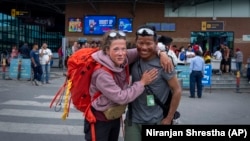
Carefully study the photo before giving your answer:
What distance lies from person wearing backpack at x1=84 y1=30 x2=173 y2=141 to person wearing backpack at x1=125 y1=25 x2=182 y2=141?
79 mm

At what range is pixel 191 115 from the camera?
9.59 meters

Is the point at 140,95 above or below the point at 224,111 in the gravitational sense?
above

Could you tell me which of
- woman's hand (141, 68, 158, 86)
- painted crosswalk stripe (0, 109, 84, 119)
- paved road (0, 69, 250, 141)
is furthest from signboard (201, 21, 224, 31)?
woman's hand (141, 68, 158, 86)

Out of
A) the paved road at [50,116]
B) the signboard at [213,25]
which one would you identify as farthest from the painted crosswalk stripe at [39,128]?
the signboard at [213,25]

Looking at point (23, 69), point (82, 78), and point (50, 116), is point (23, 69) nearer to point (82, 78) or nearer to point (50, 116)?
point (50, 116)

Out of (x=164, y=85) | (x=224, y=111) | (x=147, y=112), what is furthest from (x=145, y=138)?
(x=224, y=111)

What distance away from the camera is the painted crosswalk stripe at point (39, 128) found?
7065 millimetres

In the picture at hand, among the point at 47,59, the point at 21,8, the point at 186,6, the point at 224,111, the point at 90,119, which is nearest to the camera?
A: the point at 90,119

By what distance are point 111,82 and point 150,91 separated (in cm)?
39

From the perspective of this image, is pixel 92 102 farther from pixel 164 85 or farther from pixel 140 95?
pixel 164 85

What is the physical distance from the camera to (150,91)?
324 cm

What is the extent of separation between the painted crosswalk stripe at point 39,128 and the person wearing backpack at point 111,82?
13.0 feet

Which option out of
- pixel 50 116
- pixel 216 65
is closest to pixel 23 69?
pixel 50 116

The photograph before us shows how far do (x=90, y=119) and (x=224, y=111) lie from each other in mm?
8028
